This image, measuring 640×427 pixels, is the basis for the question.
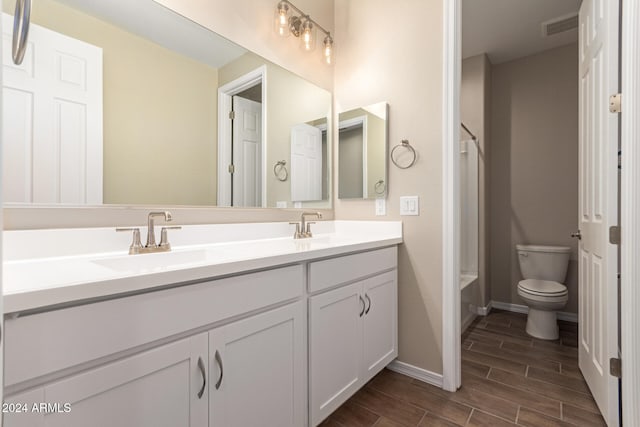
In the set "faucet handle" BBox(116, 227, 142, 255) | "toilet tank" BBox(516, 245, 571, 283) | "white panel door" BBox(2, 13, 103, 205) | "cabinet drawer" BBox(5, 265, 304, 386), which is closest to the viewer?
"cabinet drawer" BBox(5, 265, 304, 386)

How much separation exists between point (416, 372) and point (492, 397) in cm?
39

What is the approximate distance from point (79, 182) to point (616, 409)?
2.39m

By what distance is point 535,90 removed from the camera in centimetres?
305

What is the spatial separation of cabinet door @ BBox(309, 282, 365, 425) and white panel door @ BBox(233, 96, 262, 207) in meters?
0.72

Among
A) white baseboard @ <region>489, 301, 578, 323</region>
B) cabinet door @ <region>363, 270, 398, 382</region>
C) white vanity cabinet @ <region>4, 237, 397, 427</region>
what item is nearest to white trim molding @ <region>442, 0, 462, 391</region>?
cabinet door @ <region>363, 270, 398, 382</region>

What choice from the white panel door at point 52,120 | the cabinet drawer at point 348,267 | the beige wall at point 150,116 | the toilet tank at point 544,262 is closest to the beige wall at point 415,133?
the cabinet drawer at point 348,267

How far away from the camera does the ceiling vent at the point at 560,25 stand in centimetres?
255

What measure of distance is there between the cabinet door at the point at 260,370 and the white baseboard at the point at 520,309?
271 cm

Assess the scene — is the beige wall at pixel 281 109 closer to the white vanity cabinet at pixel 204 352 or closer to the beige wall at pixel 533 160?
the white vanity cabinet at pixel 204 352

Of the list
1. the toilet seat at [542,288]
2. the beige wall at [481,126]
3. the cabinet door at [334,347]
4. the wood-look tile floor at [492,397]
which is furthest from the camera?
the beige wall at [481,126]

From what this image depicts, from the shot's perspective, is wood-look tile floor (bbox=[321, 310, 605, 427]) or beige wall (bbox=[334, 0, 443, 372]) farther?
Answer: beige wall (bbox=[334, 0, 443, 372])

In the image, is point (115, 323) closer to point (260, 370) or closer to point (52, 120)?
point (260, 370)

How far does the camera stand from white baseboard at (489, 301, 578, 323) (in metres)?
2.84

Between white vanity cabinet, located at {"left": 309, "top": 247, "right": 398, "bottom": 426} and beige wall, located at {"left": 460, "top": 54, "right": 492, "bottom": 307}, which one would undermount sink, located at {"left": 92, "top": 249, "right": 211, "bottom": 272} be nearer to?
white vanity cabinet, located at {"left": 309, "top": 247, "right": 398, "bottom": 426}
